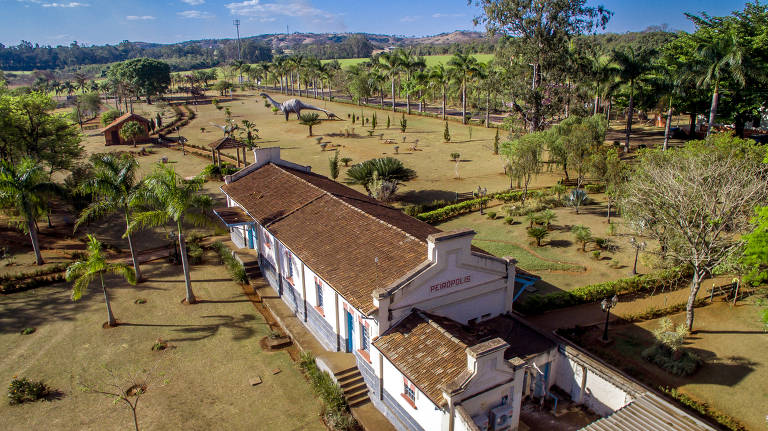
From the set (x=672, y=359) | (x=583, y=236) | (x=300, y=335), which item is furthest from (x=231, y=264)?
(x=672, y=359)

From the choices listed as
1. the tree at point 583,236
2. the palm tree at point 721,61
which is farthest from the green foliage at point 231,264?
the palm tree at point 721,61

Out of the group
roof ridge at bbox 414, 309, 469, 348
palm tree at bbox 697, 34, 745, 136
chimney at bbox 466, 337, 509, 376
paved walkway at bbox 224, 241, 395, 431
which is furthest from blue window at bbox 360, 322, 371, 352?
palm tree at bbox 697, 34, 745, 136

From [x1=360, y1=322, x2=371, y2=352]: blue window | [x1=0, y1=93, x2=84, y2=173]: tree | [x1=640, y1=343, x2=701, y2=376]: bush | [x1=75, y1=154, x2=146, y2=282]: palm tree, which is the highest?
[x1=0, y1=93, x2=84, y2=173]: tree

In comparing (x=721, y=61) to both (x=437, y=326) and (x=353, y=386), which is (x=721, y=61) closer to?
(x=437, y=326)

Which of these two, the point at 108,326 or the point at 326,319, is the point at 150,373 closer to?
the point at 108,326

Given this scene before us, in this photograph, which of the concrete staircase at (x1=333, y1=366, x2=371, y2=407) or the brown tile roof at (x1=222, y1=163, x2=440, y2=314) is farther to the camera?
the brown tile roof at (x1=222, y1=163, x2=440, y2=314)

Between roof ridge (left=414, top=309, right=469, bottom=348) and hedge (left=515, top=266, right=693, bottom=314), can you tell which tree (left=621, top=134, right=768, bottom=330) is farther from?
roof ridge (left=414, top=309, right=469, bottom=348)
